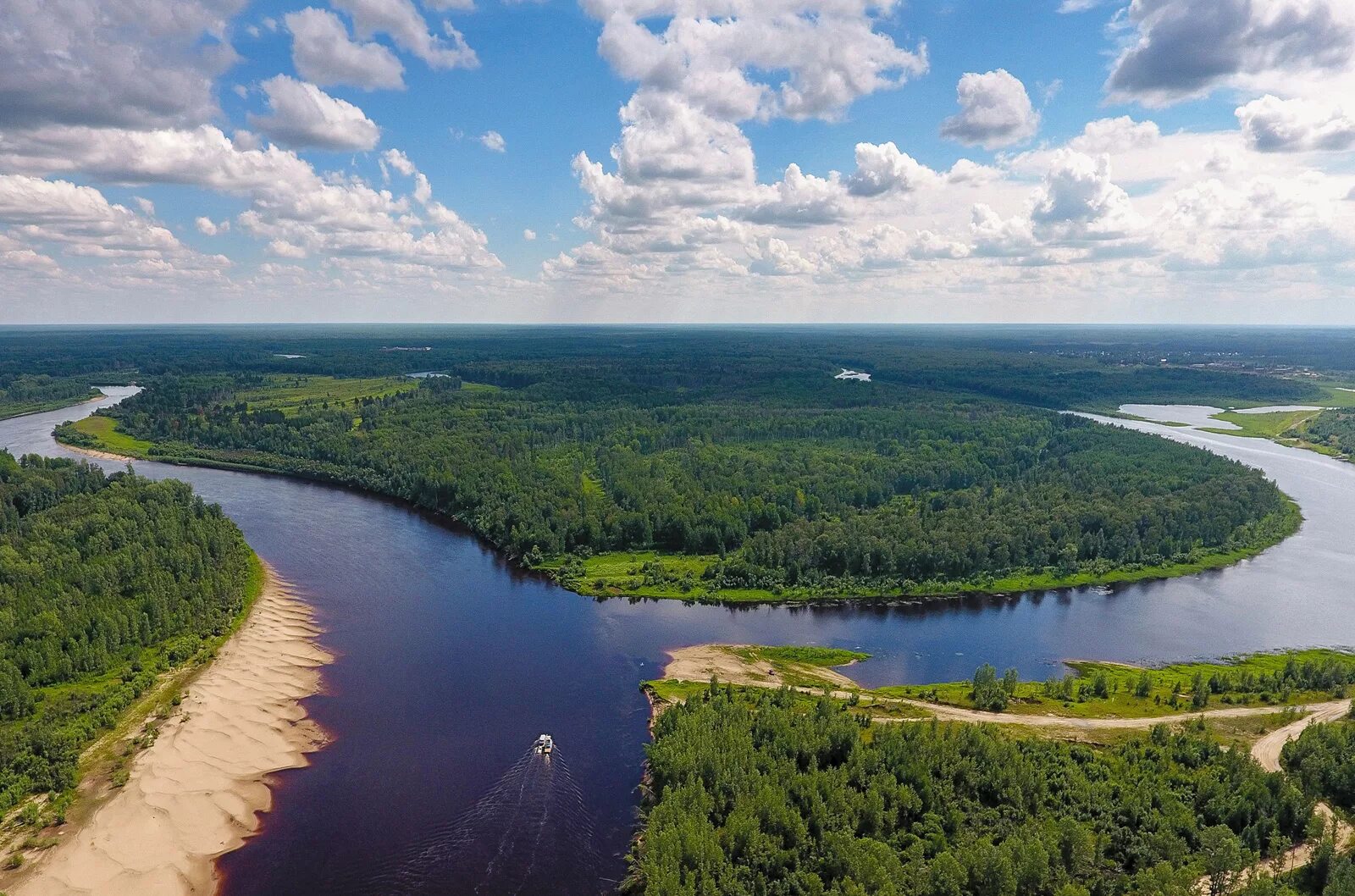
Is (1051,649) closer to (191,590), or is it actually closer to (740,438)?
(191,590)

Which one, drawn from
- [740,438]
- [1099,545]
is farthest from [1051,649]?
[740,438]

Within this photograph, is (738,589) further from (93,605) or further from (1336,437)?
(1336,437)

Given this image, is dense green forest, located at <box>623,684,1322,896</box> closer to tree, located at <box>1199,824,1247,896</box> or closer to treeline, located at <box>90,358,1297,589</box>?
tree, located at <box>1199,824,1247,896</box>

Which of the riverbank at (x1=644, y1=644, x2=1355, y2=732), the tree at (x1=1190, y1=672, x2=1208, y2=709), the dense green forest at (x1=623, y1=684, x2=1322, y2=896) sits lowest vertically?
the riverbank at (x1=644, y1=644, x2=1355, y2=732)

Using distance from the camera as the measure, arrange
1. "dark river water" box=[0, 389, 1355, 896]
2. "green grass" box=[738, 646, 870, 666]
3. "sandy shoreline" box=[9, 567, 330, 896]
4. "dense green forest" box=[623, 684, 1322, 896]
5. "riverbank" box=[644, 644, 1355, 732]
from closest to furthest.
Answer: "dense green forest" box=[623, 684, 1322, 896] < "sandy shoreline" box=[9, 567, 330, 896] < "dark river water" box=[0, 389, 1355, 896] < "riverbank" box=[644, 644, 1355, 732] < "green grass" box=[738, 646, 870, 666]

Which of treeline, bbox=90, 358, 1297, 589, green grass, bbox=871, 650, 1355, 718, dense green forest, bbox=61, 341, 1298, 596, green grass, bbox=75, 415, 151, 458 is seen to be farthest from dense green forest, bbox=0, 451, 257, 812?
green grass, bbox=75, 415, 151, 458

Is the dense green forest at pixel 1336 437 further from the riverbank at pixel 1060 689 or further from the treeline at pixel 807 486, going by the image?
the riverbank at pixel 1060 689

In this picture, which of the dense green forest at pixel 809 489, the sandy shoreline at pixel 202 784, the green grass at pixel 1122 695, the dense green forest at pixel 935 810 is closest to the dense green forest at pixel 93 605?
the sandy shoreline at pixel 202 784
